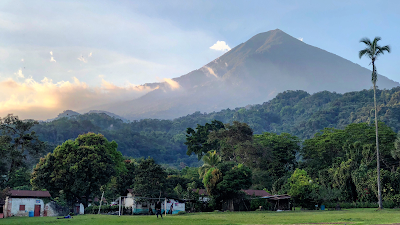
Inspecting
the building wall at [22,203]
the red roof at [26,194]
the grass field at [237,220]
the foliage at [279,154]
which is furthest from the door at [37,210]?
the foliage at [279,154]

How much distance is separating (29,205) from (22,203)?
2.67 feet

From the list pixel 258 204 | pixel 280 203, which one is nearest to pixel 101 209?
pixel 258 204

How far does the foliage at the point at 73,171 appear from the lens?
44297mm

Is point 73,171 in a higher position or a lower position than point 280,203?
higher

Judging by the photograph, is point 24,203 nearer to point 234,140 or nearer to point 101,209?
point 101,209

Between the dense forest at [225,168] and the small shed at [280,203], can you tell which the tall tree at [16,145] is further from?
the small shed at [280,203]

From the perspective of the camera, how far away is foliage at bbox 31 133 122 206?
145ft

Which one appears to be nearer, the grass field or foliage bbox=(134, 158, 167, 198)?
the grass field

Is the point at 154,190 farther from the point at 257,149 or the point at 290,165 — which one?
the point at 290,165

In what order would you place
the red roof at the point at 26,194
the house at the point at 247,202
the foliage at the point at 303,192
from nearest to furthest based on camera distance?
the red roof at the point at 26,194, the house at the point at 247,202, the foliage at the point at 303,192

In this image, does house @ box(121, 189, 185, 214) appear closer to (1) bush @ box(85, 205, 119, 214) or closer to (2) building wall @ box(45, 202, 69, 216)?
(1) bush @ box(85, 205, 119, 214)

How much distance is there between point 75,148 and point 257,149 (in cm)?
→ 3213

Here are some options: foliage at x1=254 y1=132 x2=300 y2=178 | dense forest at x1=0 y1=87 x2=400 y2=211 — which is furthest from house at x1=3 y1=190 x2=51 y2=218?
foliage at x1=254 y1=132 x2=300 y2=178

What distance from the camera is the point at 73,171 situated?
4422 cm
